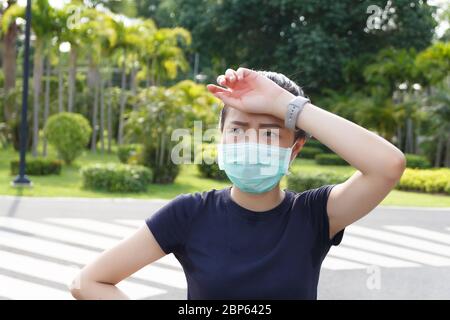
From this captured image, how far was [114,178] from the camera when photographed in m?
17.5

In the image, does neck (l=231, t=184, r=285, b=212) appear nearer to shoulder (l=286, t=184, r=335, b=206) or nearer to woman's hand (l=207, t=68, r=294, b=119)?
shoulder (l=286, t=184, r=335, b=206)

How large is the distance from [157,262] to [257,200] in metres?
7.09

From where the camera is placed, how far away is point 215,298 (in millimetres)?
2320

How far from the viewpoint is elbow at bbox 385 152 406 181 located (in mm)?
2320

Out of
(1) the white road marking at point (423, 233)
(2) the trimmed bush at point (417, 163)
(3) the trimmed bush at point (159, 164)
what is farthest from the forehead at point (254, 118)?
Result: (2) the trimmed bush at point (417, 163)

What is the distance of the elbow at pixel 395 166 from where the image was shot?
2.32m

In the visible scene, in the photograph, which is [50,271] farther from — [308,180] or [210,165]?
[210,165]

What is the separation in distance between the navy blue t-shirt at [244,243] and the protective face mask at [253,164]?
0.07 metres

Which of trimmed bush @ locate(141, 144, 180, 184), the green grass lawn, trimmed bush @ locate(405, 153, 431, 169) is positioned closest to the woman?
the green grass lawn

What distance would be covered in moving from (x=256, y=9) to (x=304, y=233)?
39947 millimetres

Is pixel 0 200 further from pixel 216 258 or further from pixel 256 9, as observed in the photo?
pixel 256 9

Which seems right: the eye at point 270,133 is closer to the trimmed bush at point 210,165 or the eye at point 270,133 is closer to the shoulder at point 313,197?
the shoulder at point 313,197
